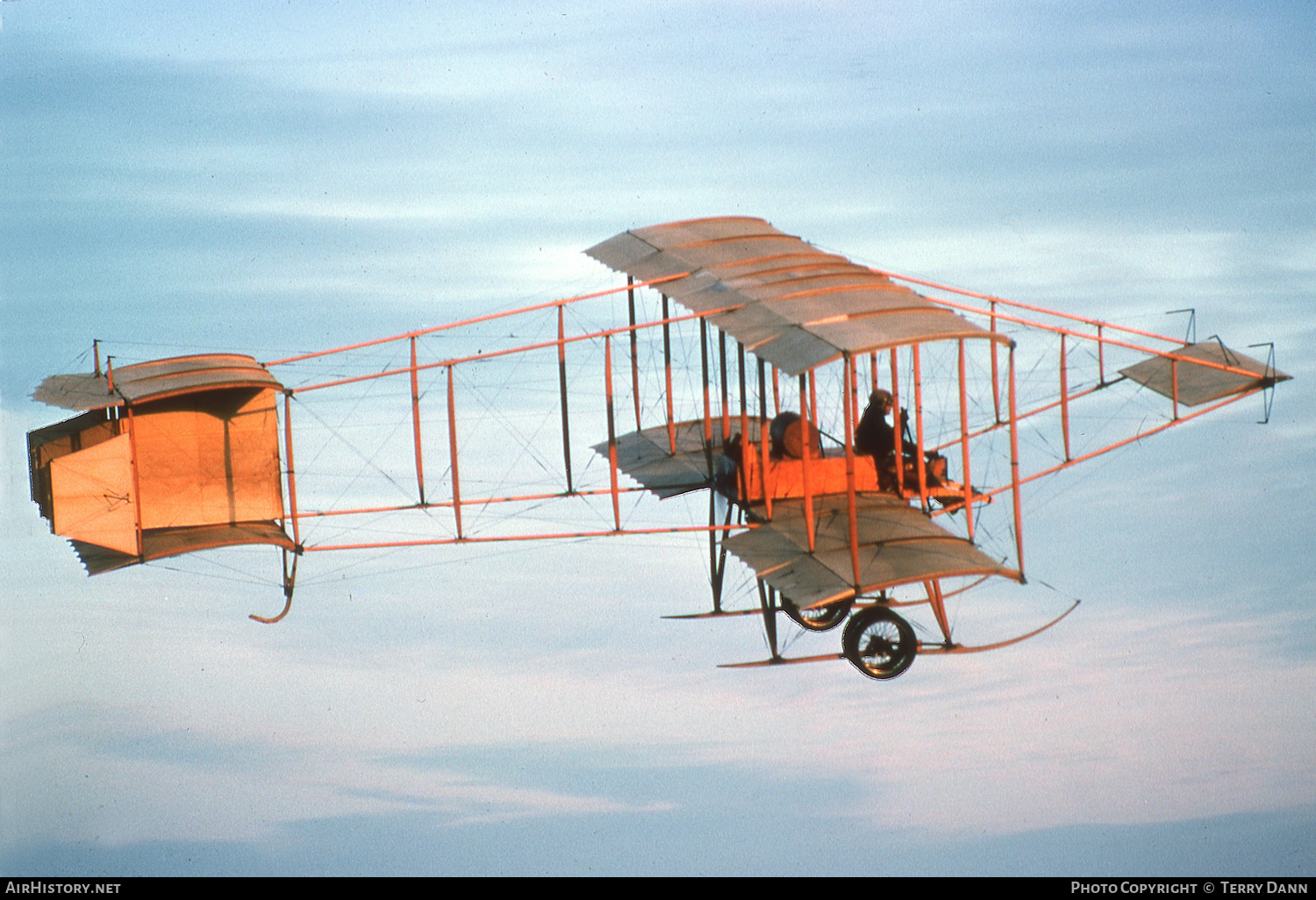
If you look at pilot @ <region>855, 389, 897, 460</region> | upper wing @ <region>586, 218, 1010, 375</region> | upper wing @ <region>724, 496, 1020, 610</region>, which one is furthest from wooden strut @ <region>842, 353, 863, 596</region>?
pilot @ <region>855, 389, 897, 460</region>

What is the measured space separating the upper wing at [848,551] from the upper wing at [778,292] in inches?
94.8

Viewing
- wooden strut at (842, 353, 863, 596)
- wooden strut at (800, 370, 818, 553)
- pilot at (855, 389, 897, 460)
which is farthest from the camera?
pilot at (855, 389, 897, 460)

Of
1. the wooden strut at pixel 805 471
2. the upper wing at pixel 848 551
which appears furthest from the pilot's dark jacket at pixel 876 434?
the wooden strut at pixel 805 471

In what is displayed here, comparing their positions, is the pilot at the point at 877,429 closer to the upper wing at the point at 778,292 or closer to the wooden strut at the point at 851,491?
the upper wing at the point at 778,292

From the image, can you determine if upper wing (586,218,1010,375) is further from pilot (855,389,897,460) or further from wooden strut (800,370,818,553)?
pilot (855,389,897,460)

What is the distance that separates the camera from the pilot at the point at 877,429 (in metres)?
24.6

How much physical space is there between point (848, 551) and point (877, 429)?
2431 mm

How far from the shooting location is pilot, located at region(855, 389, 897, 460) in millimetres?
24641

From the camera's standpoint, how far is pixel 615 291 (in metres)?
25.1

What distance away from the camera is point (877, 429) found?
81.0 ft

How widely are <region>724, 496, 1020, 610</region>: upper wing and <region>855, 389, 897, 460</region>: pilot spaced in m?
0.69
